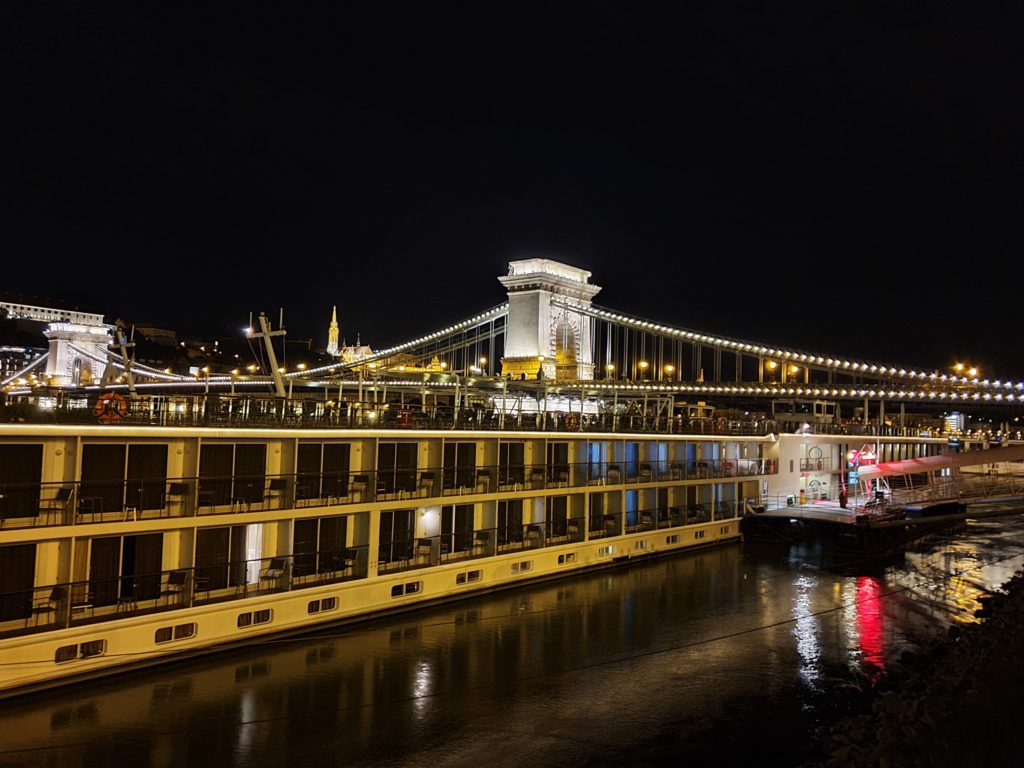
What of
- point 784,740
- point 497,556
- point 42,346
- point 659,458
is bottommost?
point 784,740

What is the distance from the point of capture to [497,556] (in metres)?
23.0

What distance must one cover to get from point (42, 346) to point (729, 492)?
121 metres

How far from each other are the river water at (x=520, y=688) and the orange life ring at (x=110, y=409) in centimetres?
472

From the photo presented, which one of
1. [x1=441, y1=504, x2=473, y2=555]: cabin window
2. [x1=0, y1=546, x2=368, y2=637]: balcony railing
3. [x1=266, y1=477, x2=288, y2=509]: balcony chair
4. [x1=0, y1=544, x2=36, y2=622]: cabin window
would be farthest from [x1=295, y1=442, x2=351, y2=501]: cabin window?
[x1=0, y1=544, x2=36, y2=622]: cabin window

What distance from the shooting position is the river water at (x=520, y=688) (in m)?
13.3

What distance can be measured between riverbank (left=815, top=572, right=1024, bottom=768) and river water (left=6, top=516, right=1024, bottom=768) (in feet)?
3.63

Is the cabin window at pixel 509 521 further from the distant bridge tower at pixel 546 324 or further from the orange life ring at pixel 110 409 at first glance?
the distant bridge tower at pixel 546 324

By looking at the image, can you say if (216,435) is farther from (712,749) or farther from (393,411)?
(712,749)

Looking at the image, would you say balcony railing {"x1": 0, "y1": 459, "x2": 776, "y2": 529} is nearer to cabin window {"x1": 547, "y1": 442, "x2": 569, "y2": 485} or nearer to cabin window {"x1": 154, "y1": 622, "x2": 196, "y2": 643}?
cabin window {"x1": 547, "y1": 442, "x2": 569, "y2": 485}

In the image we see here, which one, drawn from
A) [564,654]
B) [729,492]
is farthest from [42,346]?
[564,654]

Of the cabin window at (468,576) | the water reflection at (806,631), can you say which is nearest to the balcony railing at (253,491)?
the cabin window at (468,576)

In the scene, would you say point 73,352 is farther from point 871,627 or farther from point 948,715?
point 948,715

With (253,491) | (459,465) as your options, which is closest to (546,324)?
(459,465)

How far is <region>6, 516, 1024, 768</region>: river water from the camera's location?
43.6 ft
